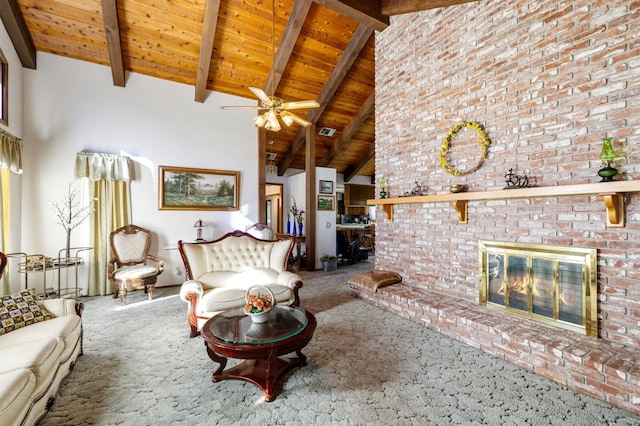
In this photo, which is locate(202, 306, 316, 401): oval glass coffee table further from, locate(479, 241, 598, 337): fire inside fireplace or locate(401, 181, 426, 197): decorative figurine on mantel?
locate(401, 181, 426, 197): decorative figurine on mantel

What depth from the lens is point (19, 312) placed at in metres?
2.23

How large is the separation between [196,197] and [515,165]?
5153 mm

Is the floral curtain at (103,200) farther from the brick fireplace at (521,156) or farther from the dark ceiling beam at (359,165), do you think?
the dark ceiling beam at (359,165)

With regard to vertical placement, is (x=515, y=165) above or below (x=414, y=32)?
below

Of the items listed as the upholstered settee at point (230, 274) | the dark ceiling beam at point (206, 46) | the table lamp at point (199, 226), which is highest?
the dark ceiling beam at point (206, 46)

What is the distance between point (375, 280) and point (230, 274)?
203cm

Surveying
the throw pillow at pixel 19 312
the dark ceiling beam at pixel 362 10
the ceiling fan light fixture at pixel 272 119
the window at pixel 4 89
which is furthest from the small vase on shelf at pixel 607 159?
the window at pixel 4 89

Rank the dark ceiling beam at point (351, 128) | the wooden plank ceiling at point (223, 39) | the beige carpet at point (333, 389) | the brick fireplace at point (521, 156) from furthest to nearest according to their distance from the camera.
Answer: the dark ceiling beam at point (351, 128) → the wooden plank ceiling at point (223, 39) → the brick fireplace at point (521, 156) → the beige carpet at point (333, 389)

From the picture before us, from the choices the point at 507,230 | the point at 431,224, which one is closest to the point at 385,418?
the point at 507,230

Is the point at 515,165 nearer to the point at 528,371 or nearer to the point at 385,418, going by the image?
the point at 528,371

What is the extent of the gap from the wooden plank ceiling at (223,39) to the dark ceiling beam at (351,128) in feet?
0.51

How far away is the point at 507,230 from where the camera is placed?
3.04m

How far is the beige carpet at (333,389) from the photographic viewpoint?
6.02 feet

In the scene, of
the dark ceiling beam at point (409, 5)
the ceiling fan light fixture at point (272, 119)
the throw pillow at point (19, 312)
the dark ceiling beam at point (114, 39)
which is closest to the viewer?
the throw pillow at point (19, 312)
